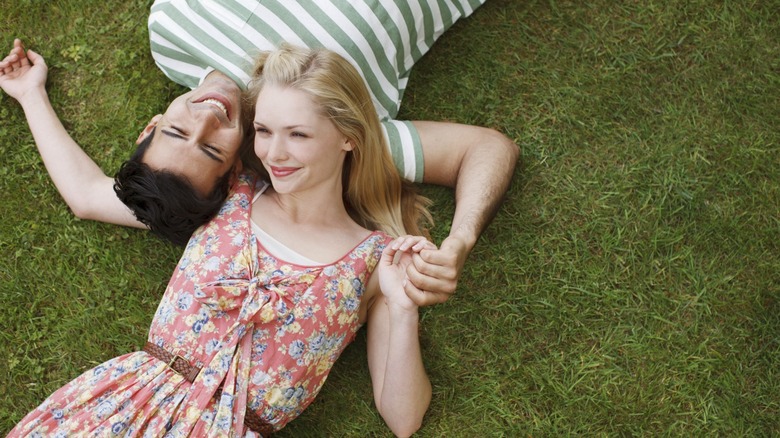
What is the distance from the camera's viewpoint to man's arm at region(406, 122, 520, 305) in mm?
3477

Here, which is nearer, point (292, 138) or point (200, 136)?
point (292, 138)

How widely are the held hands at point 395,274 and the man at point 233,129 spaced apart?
0.38 ft

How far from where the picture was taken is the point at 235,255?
3639 millimetres

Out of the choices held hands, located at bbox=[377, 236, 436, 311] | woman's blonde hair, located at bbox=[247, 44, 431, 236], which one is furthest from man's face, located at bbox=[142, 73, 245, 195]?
held hands, located at bbox=[377, 236, 436, 311]

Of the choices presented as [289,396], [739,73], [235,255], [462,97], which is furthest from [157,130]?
[739,73]

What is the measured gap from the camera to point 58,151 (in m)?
4.23

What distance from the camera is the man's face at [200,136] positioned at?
359 cm

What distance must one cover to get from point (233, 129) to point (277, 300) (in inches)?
37.8

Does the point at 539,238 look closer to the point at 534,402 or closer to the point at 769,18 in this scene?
the point at 534,402

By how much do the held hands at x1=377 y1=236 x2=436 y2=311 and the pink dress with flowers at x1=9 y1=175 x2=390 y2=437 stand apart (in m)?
0.22

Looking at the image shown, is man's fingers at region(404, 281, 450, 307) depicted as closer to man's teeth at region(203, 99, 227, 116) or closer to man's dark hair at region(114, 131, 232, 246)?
man's dark hair at region(114, 131, 232, 246)

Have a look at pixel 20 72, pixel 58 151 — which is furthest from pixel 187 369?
pixel 20 72

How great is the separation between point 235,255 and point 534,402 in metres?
2.04

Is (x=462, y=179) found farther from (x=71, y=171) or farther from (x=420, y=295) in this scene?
(x=71, y=171)
